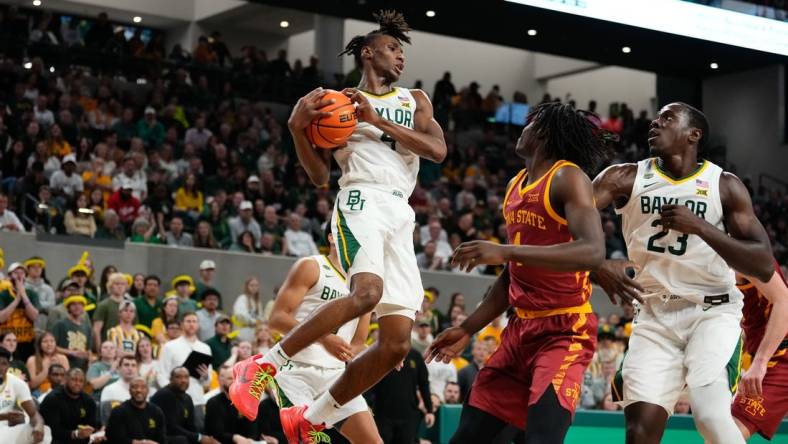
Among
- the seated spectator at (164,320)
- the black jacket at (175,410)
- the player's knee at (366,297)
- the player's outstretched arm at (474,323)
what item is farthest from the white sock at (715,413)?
the seated spectator at (164,320)

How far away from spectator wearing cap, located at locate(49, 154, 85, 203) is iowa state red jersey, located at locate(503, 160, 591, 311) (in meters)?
11.4

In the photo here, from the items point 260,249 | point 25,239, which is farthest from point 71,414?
point 260,249

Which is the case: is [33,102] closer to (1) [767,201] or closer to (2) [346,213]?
(2) [346,213]

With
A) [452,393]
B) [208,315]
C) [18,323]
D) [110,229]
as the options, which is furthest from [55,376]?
[110,229]

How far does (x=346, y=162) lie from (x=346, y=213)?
0.39m

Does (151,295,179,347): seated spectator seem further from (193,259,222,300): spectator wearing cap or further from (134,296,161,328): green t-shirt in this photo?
(193,259,222,300): spectator wearing cap

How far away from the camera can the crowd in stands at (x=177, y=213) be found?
11.7 meters

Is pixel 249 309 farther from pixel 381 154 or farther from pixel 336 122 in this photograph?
pixel 336 122

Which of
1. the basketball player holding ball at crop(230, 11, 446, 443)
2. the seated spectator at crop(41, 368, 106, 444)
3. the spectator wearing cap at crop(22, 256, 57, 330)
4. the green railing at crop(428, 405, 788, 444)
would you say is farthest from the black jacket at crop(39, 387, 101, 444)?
the basketball player holding ball at crop(230, 11, 446, 443)

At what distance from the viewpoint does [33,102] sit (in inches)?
737

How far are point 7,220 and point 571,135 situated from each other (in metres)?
11.5

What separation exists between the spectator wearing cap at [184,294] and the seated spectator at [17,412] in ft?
9.17

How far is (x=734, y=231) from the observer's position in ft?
19.9

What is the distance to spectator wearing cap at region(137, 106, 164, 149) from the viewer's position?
19125 millimetres
